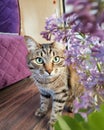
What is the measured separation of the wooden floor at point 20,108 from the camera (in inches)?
37.5

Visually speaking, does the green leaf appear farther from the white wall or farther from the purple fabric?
the white wall

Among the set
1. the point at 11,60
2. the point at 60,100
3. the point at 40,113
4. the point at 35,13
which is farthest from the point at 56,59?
the point at 35,13

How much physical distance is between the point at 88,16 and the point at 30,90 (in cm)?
134

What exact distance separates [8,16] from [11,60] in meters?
0.41

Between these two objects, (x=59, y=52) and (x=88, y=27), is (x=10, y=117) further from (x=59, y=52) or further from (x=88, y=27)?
(x=88, y=27)

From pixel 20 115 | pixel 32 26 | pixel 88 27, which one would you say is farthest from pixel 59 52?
pixel 32 26

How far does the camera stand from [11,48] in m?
1.49

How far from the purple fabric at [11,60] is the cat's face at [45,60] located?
1.36ft

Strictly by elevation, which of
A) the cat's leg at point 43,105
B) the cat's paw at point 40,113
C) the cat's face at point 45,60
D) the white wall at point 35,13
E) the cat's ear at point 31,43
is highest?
the white wall at point 35,13

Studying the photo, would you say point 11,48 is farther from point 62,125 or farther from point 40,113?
point 62,125

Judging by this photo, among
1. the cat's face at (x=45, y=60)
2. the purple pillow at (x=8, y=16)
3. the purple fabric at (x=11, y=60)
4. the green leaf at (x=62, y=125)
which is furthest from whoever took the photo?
the purple pillow at (x=8, y=16)

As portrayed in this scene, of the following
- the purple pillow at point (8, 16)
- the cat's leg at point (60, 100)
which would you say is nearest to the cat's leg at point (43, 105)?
the cat's leg at point (60, 100)

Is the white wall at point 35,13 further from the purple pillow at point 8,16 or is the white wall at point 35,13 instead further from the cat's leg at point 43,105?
the cat's leg at point 43,105

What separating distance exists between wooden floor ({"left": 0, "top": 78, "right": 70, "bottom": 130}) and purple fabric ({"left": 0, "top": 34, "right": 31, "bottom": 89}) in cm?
7
